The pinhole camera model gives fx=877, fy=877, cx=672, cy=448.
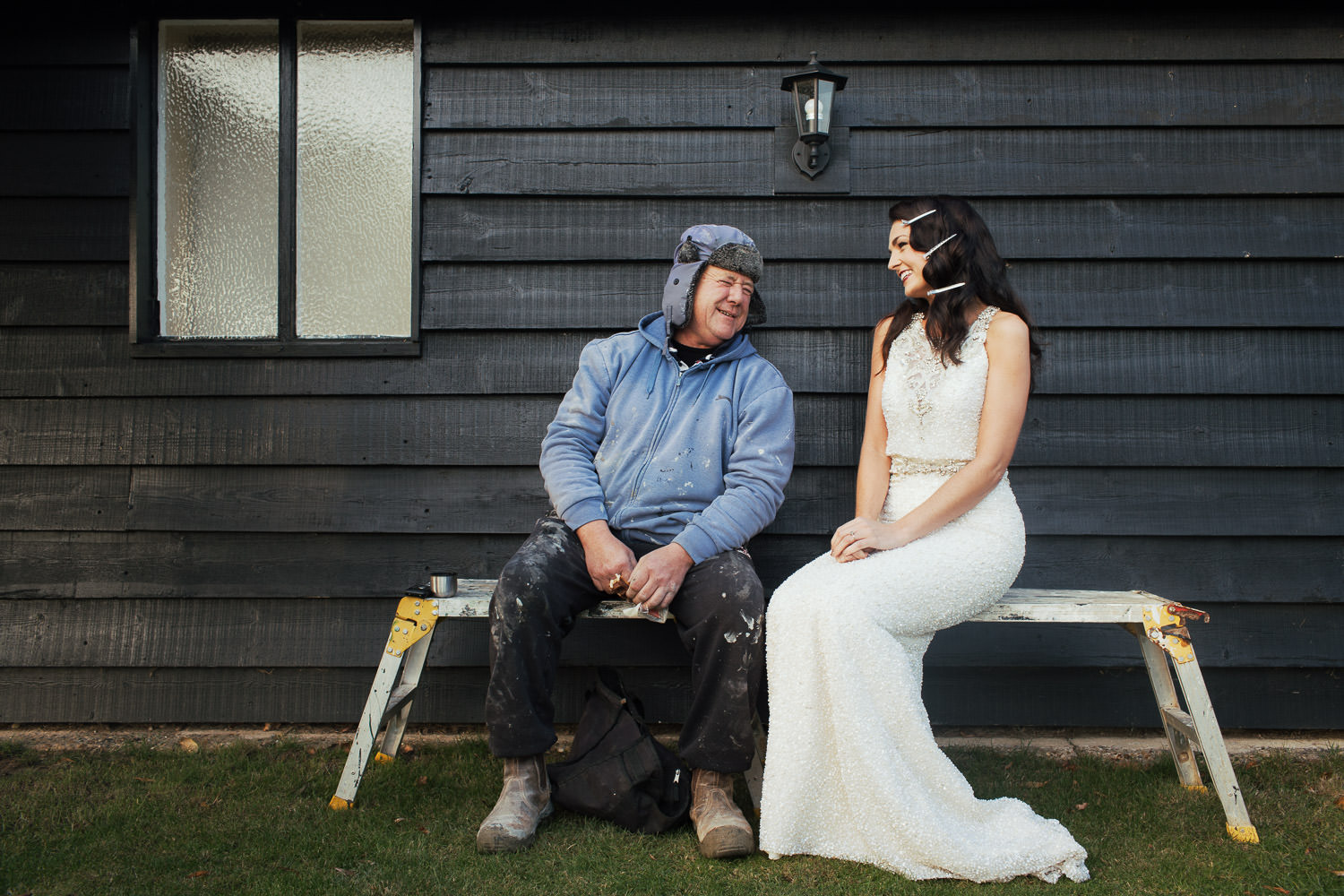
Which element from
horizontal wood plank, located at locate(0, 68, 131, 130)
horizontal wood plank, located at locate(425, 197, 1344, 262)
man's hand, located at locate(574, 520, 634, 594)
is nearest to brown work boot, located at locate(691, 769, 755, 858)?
man's hand, located at locate(574, 520, 634, 594)

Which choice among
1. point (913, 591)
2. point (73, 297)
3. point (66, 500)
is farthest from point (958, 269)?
point (66, 500)

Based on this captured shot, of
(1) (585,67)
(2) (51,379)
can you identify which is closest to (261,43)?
(1) (585,67)

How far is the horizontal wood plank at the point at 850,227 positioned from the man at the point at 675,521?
0.32 meters

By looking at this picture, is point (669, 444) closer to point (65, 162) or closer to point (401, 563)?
point (401, 563)

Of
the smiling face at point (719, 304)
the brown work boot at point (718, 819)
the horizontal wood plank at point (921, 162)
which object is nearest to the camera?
the brown work boot at point (718, 819)

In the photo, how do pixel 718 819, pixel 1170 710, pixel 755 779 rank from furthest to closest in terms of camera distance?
1. pixel 1170 710
2. pixel 755 779
3. pixel 718 819

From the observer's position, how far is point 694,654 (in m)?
2.21

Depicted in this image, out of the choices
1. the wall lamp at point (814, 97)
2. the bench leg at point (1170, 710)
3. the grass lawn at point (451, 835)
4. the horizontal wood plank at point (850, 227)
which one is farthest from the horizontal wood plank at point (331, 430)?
the grass lawn at point (451, 835)

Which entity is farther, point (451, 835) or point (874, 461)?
point (874, 461)

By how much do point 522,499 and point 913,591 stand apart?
1.32 metres

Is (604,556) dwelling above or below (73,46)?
below

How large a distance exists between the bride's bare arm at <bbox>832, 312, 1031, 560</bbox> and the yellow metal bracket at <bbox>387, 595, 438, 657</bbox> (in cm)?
108

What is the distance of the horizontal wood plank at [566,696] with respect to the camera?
284 cm

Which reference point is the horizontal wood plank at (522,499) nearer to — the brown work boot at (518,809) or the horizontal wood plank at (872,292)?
the horizontal wood plank at (872,292)
